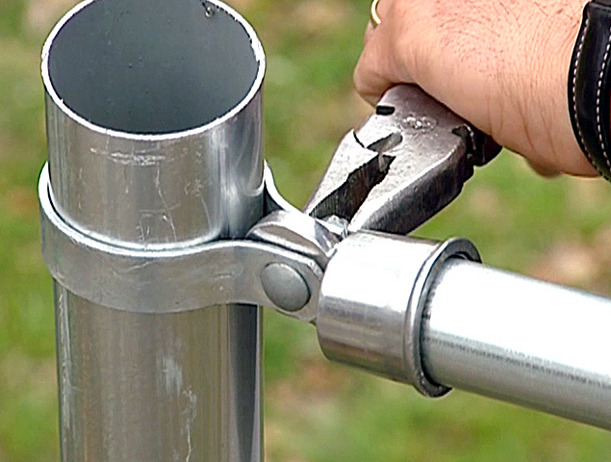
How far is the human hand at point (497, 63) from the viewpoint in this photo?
1.00 meters

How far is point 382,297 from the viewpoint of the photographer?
0.74m

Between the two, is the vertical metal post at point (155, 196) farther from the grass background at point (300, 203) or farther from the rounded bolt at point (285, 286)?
the grass background at point (300, 203)

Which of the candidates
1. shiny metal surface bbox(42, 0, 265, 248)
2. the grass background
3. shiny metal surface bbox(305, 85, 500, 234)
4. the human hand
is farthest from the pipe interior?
the grass background

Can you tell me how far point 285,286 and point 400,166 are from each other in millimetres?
185

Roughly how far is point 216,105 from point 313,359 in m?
1.82

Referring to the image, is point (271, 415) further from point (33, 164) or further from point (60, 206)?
point (60, 206)

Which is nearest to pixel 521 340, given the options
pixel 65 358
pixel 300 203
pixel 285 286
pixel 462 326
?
pixel 462 326

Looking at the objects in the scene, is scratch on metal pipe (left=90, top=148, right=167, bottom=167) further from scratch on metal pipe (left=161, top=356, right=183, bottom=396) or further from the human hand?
the human hand

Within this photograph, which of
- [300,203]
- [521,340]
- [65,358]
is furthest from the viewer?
[300,203]

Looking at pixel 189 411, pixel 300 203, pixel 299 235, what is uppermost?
pixel 299 235

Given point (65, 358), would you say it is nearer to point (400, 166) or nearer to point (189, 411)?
point (189, 411)

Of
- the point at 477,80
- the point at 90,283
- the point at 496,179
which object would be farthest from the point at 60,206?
the point at 496,179

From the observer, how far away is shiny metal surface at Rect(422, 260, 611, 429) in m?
0.70

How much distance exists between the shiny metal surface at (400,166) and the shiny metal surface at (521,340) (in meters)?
0.11
